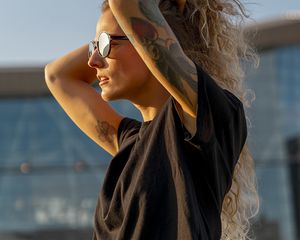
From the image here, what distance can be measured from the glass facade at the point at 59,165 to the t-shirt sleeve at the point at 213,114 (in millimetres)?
28677

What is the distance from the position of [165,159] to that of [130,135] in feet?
1.06

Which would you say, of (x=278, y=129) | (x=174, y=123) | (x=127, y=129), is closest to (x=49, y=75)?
(x=127, y=129)

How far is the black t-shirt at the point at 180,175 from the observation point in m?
1.73

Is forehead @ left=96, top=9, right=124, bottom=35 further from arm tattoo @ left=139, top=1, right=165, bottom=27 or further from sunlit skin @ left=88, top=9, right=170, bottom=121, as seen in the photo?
arm tattoo @ left=139, top=1, right=165, bottom=27

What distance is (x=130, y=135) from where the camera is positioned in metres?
2.11

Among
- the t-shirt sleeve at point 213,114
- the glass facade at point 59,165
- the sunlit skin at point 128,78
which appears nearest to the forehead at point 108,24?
the sunlit skin at point 128,78

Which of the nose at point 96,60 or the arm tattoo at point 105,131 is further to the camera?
the arm tattoo at point 105,131

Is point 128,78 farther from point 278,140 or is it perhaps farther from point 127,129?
point 278,140

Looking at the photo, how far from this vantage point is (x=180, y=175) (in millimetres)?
1752

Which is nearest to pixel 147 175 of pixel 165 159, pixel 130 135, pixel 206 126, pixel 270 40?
pixel 165 159

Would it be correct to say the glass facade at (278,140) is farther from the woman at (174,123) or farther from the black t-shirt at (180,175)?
the black t-shirt at (180,175)

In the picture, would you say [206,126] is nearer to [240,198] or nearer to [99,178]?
[240,198]

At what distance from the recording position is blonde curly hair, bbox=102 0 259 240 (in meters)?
1.99

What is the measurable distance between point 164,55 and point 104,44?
0.25m
